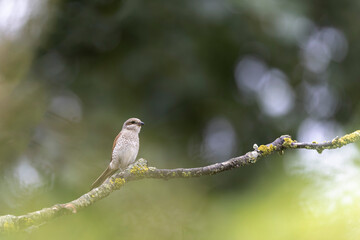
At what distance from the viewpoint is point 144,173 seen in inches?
82.4

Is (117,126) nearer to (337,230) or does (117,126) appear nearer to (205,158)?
(205,158)

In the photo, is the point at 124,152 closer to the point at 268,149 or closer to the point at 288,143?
the point at 268,149

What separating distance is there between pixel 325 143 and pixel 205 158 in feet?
7.61

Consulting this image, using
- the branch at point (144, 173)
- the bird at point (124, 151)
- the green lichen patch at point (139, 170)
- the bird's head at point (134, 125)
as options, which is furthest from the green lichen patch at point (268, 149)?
the bird's head at point (134, 125)

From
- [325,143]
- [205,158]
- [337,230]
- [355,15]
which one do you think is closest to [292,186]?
[337,230]

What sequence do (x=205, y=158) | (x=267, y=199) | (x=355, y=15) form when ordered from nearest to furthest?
1. (x=267, y=199)
2. (x=205, y=158)
3. (x=355, y=15)

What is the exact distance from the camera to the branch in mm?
1191

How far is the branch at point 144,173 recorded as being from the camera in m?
1.19

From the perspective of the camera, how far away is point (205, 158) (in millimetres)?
4035

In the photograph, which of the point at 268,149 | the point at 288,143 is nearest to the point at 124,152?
the point at 268,149

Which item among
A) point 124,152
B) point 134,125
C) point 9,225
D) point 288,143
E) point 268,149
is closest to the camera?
point 9,225

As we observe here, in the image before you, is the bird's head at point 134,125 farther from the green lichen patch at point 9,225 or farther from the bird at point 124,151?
the green lichen patch at point 9,225

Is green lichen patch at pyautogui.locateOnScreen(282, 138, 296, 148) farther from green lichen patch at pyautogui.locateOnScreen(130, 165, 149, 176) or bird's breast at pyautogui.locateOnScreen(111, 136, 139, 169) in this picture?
bird's breast at pyautogui.locateOnScreen(111, 136, 139, 169)

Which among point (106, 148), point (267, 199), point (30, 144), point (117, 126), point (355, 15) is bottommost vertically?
point (267, 199)
